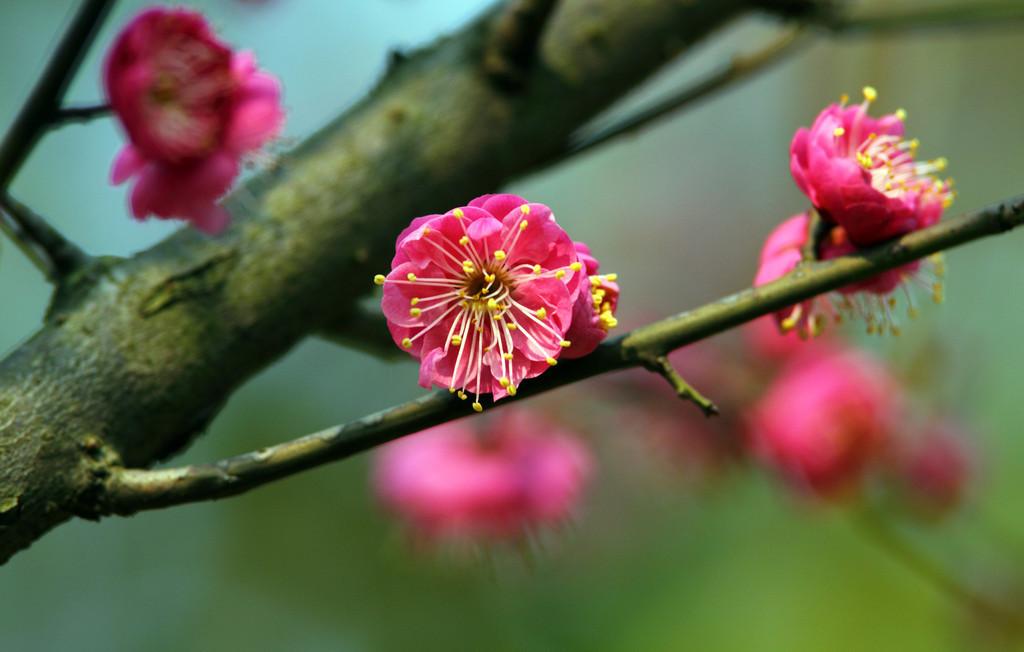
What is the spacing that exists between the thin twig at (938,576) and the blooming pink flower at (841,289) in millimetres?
973

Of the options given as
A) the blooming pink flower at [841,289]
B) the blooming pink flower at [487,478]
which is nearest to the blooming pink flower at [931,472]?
the blooming pink flower at [487,478]

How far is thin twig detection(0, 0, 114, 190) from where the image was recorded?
83 centimetres

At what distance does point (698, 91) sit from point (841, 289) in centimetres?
63

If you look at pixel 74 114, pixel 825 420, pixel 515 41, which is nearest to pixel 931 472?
pixel 825 420

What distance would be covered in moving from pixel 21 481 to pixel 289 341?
0.33 m

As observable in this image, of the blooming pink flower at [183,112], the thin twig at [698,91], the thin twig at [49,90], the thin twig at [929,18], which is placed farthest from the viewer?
the thin twig at [929,18]

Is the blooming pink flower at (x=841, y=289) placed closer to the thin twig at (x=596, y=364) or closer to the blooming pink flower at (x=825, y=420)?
the thin twig at (x=596, y=364)

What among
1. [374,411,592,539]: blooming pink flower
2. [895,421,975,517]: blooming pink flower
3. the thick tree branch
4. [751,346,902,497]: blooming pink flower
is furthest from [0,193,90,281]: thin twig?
[895,421,975,517]: blooming pink flower

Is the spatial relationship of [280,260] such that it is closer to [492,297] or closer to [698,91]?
[492,297]

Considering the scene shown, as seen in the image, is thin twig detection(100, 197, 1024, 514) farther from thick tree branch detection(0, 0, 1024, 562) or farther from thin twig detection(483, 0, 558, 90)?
thin twig detection(483, 0, 558, 90)

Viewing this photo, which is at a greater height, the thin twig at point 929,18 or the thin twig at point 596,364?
the thin twig at point 929,18

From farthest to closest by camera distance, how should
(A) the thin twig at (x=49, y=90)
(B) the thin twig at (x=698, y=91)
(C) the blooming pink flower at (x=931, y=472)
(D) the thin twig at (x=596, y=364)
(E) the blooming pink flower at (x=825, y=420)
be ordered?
(C) the blooming pink flower at (x=931, y=472) → (E) the blooming pink flower at (x=825, y=420) → (B) the thin twig at (x=698, y=91) → (A) the thin twig at (x=49, y=90) → (D) the thin twig at (x=596, y=364)

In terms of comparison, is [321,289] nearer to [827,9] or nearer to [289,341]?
[289,341]

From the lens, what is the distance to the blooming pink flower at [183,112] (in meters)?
0.96
